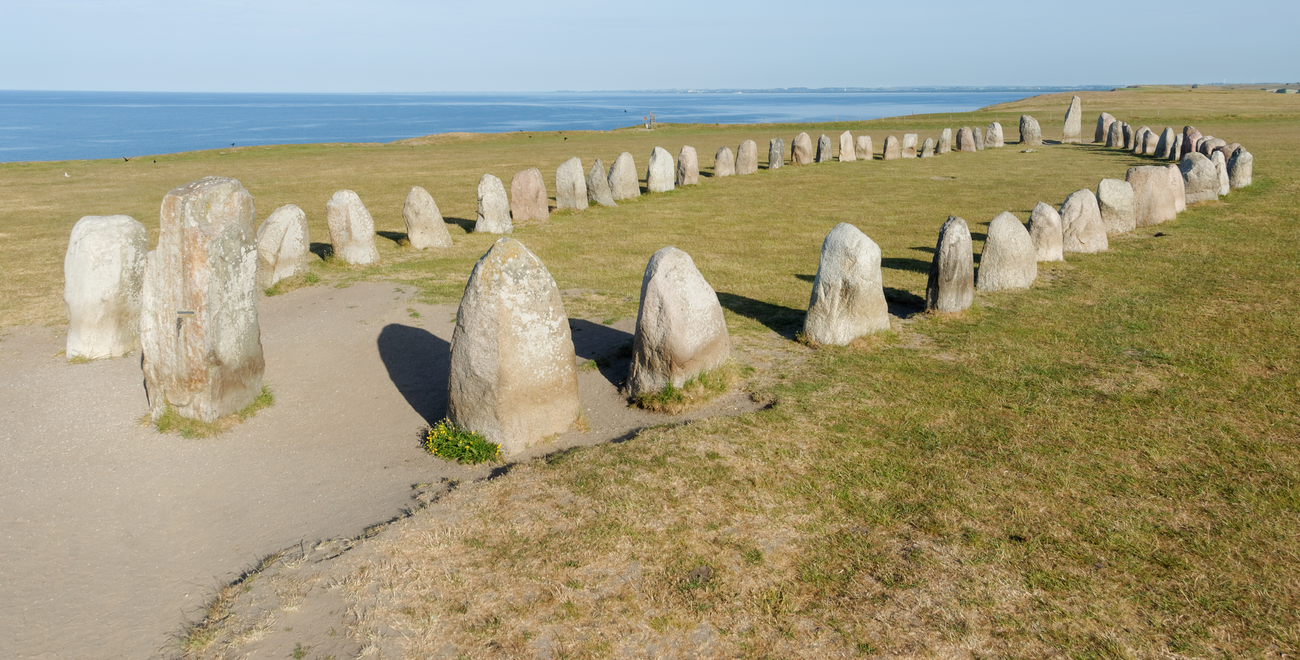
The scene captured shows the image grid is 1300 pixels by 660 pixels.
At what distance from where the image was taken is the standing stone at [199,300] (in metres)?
7.54

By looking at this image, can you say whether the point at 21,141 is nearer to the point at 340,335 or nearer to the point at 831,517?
the point at 340,335

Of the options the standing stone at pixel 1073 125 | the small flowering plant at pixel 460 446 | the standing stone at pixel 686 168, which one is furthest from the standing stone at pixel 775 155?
the small flowering plant at pixel 460 446

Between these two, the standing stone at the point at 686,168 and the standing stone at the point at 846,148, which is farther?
the standing stone at the point at 846,148

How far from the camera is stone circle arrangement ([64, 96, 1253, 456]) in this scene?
7.12 meters

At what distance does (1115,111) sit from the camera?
172 feet

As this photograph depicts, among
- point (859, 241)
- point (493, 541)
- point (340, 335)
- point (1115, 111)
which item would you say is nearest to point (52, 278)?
point (340, 335)

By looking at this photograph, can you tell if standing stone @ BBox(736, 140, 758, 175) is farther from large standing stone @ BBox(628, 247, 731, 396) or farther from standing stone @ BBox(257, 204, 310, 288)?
large standing stone @ BBox(628, 247, 731, 396)

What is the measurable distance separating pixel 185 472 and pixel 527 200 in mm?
13088

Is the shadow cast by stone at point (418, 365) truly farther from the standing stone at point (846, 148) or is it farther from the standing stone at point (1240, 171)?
the standing stone at point (846, 148)

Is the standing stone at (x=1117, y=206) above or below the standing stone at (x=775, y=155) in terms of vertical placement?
below

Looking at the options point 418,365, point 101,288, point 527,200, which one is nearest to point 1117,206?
point 527,200

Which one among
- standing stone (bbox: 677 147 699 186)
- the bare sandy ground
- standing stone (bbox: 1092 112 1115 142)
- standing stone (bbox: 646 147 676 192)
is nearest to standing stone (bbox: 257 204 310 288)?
the bare sandy ground

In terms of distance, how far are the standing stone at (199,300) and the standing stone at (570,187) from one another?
13.1 meters

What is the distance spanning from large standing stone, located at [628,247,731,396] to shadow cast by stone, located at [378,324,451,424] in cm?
206
